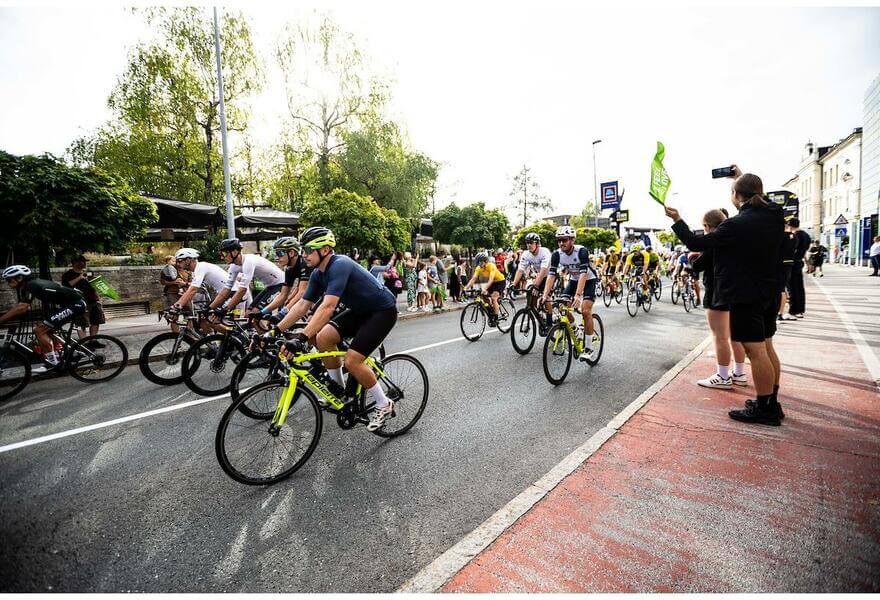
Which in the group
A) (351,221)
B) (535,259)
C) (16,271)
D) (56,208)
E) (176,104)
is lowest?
(535,259)

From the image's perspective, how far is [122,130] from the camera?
2173cm

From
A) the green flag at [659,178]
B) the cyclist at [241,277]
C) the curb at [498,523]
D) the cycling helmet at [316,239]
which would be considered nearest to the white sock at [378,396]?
the cycling helmet at [316,239]

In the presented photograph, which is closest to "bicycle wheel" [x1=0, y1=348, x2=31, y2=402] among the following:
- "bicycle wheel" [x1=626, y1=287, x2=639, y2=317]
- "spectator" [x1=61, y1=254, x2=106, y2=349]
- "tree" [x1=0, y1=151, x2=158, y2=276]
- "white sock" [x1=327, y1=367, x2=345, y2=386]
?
"spectator" [x1=61, y1=254, x2=106, y2=349]

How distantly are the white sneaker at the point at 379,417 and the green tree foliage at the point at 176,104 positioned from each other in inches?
872

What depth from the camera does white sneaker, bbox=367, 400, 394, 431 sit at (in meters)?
3.85

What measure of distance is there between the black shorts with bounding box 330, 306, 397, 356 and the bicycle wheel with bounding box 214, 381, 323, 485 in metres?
0.59

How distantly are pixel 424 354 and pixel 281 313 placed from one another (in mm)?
2668

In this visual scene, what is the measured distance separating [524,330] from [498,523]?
5.15 m

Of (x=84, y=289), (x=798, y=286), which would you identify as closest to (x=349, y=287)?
(x=84, y=289)

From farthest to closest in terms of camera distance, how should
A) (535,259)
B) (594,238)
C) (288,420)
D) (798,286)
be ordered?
(594,238)
(798,286)
(535,259)
(288,420)

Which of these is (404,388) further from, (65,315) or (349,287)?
(65,315)

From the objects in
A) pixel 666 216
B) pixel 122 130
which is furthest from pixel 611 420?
pixel 122 130

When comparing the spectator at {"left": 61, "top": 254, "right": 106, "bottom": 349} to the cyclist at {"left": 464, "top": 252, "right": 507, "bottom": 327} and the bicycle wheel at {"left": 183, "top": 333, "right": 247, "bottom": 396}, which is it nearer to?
the bicycle wheel at {"left": 183, "top": 333, "right": 247, "bottom": 396}

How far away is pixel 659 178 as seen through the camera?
385 cm
